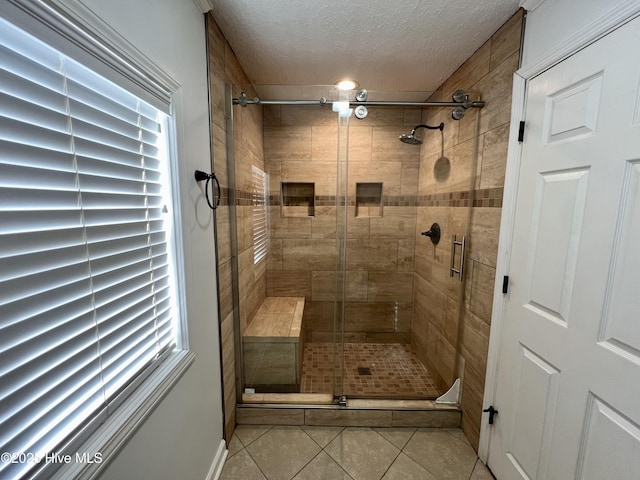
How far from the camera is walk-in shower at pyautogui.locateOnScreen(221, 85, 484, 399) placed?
6.12ft

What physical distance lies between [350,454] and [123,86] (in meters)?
→ 2.09

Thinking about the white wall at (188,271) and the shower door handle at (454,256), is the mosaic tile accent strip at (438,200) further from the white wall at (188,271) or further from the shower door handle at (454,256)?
the white wall at (188,271)

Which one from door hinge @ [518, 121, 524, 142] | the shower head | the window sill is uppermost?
the shower head

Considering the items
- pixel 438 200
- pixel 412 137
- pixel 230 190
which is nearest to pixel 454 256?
pixel 438 200

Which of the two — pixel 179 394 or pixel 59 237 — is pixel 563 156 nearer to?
pixel 59 237

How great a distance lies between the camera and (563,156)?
1.04 meters

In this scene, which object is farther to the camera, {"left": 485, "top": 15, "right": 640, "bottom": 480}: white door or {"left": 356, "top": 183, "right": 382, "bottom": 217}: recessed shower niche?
{"left": 356, "top": 183, "right": 382, "bottom": 217}: recessed shower niche

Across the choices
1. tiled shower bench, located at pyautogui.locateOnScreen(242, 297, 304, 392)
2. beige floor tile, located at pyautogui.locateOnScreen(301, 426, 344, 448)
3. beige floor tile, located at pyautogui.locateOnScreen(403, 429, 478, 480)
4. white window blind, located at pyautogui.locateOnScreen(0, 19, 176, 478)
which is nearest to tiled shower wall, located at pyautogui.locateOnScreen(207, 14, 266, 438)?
tiled shower bench, located at pyautogui.locateOnScreen(242, 297, 304, 392)

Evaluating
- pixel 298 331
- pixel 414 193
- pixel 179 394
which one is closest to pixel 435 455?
pixel 298 331

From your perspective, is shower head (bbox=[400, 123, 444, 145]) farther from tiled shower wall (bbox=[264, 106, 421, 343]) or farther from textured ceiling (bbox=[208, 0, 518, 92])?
textured ceiling (bbox=[208, 0, 518, 92])

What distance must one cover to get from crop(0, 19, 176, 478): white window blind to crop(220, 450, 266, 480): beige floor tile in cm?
102

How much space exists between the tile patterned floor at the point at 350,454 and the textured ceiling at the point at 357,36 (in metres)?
2.47

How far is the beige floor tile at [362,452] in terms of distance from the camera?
57.4 inches

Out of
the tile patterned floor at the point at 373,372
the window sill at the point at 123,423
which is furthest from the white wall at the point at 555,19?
the tile patterned floor at the point at 373,372
